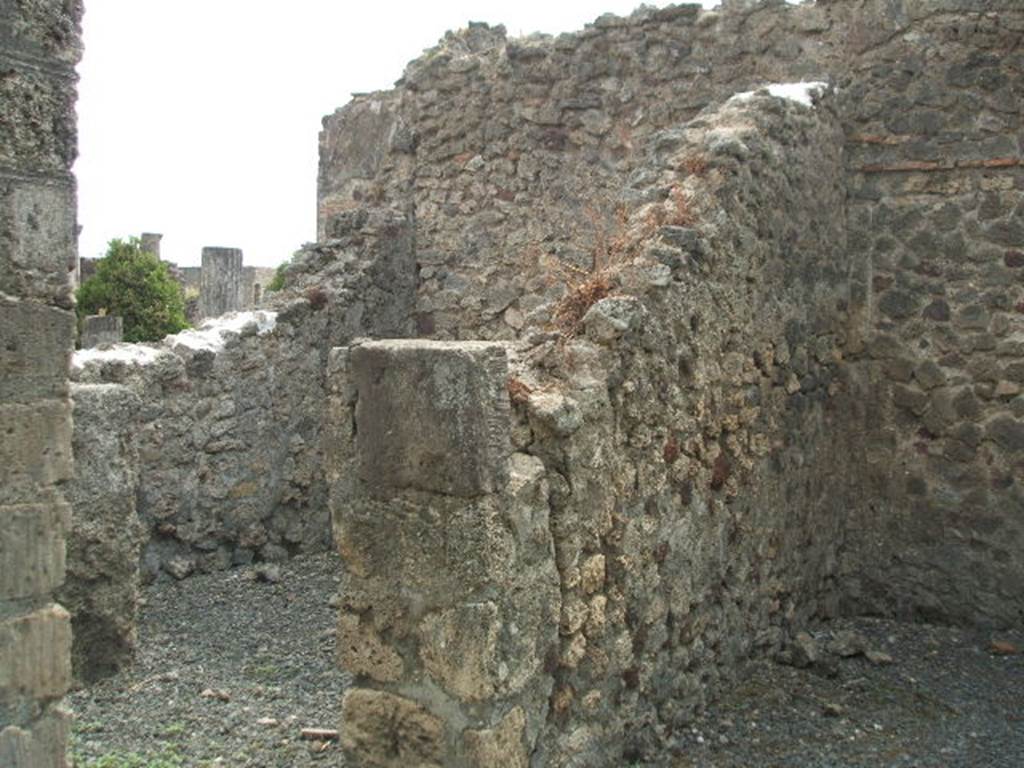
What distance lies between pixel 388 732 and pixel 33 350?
5.40ft

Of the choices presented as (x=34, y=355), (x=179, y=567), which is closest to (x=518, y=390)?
(x=34, y=355)

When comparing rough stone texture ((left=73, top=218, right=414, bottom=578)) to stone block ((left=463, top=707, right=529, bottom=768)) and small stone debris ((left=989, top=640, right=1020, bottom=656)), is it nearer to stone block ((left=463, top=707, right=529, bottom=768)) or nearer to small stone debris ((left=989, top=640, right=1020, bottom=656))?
stone block ((left=463, top=707, right=529, bottom=768))

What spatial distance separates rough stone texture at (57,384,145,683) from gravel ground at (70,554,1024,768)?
179 mm

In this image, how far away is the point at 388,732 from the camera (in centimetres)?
378

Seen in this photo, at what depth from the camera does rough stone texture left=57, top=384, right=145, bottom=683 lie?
545 centimetres

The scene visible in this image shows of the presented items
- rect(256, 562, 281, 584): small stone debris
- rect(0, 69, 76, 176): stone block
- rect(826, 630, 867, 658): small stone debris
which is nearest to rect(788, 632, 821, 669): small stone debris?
rect(826, 630, 867, 658): small stone debris

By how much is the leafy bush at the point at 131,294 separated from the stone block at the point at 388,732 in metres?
17.0

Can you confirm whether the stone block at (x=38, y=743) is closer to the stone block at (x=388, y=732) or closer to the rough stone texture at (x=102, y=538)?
the stone block at (x=388, y=732)

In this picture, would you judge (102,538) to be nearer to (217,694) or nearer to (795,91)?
(217,694)

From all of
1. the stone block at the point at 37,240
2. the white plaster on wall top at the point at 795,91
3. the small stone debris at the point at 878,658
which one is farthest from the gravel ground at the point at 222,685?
the white plaster on wall top at the point at 795,91

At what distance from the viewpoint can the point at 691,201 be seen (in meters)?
5.02

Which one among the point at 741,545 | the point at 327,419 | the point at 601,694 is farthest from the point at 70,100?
the point at 741,545

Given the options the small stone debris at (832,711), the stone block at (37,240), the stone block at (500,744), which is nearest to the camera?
the stone block at (37,240)

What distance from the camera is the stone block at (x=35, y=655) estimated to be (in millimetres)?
3260
